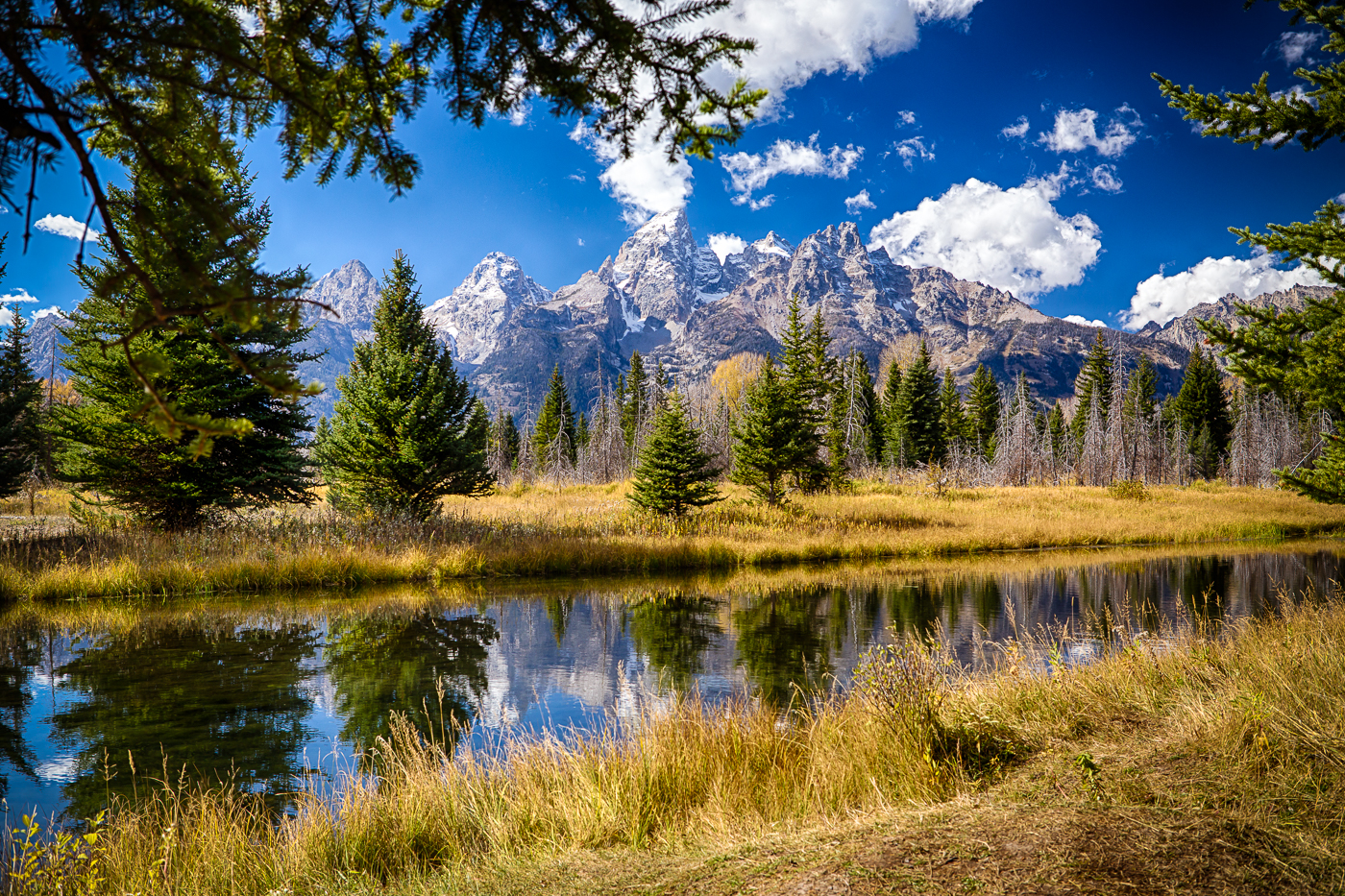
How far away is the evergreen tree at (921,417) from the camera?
5631cm

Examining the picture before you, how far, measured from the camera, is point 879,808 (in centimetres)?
404

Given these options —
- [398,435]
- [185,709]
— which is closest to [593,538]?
[398,435]

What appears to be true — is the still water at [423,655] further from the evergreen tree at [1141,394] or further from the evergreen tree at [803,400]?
the evergreen tree at [1141,394]

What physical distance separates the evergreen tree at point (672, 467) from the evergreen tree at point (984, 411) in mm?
52081

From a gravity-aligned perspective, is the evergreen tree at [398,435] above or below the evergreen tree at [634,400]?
below

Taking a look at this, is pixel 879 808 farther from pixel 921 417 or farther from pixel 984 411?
pixel 984 411

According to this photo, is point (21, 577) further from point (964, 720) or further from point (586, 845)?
point (964, 720)

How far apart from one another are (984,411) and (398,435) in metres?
66.0

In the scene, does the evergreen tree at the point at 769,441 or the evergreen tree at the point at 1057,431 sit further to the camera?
the evergreen tree at the point at 1057,431

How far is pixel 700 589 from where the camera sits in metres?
17.0

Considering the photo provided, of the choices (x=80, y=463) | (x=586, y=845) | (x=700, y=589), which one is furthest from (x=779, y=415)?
(x=586, y=845)

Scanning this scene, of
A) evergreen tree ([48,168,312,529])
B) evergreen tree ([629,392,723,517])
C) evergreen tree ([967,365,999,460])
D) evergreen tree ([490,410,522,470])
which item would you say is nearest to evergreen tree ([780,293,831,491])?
evergreen tree ([629,392,723,517])

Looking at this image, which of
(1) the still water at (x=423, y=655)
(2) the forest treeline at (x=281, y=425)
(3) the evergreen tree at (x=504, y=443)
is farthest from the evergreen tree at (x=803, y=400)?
(3) the evergreen tree at (x=504, y=443)

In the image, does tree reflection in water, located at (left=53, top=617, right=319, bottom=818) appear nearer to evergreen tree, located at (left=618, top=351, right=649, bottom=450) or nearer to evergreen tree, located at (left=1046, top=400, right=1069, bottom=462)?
evergreen tree, located at (left=618, top=351, right=649, bottom=450)
